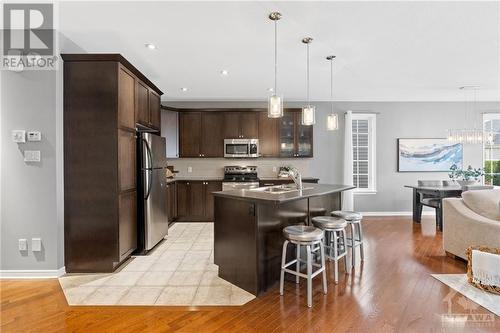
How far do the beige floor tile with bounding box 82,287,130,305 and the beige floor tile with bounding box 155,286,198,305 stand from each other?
0.42 meters

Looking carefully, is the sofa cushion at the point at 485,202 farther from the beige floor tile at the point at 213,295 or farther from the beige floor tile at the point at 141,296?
the beige floor tile at the point at 141,296

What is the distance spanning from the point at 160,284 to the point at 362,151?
549cm

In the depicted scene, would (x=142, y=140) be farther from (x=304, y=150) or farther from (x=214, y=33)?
(x=304, y=150)

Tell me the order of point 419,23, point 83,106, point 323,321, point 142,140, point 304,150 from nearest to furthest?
1. point 323,321
2. point 419,23
3. point 83,106
4. point 142,140
5. point 304,150

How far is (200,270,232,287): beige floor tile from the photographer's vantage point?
2.94 meters

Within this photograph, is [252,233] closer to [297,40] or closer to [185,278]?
[185,278]

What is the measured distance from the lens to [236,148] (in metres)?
6.07

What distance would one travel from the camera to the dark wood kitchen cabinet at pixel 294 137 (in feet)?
20.2

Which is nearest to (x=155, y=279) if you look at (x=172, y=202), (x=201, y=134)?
(x=172, y=202)

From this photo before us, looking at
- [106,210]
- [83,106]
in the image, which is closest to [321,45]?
[83,106]

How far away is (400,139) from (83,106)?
6.43 metres

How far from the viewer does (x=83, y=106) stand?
322cm

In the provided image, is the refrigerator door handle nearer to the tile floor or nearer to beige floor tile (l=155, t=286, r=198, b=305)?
the tile floor

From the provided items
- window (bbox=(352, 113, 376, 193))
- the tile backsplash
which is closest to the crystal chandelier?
window (bbox=(352, 113, 376, 193))
